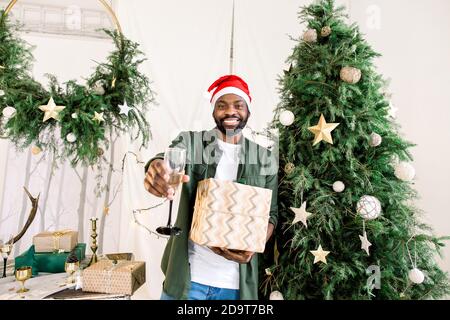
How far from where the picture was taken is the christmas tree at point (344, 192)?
1.26m

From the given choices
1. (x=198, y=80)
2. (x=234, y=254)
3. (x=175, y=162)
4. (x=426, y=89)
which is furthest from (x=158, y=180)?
(x=426, y=89)

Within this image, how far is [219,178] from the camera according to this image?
130cm

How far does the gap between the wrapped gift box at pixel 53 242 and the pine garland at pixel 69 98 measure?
1.29 ft

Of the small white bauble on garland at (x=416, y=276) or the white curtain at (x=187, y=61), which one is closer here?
the small white bauble on garland at (x=416, y=276)

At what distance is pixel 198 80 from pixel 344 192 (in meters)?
1.29

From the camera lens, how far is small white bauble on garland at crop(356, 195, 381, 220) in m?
1.24

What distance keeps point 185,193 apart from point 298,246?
0.52 m

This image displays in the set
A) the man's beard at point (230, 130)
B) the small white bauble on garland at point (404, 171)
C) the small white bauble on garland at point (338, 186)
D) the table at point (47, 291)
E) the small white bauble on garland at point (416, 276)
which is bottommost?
the table at point (47, 291)

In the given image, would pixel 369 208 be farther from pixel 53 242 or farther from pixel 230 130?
pixel 53 242

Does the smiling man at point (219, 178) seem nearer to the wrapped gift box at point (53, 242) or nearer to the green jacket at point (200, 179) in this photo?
the green jacket at point (200, 179)

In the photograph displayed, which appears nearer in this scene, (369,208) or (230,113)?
(369,208)

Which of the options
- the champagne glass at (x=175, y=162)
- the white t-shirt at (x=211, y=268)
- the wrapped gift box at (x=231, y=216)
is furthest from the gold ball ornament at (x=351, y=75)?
the white t-shirt at (x=211, y=268)

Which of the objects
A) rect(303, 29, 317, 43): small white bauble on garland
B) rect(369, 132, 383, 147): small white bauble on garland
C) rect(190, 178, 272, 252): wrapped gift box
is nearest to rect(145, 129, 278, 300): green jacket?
rect(190, 178, 272, 252): wrapped gift box
